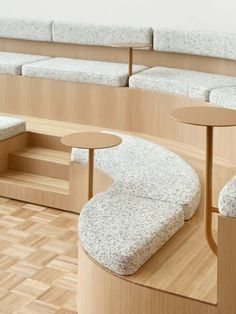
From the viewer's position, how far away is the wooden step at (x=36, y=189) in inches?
190

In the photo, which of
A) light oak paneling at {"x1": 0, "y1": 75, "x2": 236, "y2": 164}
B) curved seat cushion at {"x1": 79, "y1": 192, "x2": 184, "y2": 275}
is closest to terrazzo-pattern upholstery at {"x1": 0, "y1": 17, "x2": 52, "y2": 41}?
light oak paneling at {"x1": 0, "y1": 75, "x2": 236, "y2": 164}

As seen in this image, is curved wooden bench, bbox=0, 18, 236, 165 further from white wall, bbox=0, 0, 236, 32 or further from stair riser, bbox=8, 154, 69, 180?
stair riser, bbox=8, 154, 69, 180

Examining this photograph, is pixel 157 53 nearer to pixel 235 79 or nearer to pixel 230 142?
pixel 235 79

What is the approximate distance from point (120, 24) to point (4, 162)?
2.03m

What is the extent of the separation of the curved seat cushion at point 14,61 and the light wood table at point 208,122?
11.1 feet

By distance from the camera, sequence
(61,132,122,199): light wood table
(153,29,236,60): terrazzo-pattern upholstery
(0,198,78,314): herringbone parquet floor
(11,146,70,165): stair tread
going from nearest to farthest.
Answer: (0,198,78,314): herringbone parquet floor → (61,132,122,199): light wood table → (11,146,70,165): stair tread → (153,29,236,60): terrazzo-pattern upholstery

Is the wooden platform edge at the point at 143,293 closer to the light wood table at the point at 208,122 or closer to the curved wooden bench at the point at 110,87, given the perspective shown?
the light wood table at the point at 208,122

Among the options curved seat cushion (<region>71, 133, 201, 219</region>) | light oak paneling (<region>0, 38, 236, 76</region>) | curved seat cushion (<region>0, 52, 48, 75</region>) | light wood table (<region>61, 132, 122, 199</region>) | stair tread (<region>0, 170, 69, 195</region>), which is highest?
light oak paneling (<region>0, 38, 236, 76</region>)

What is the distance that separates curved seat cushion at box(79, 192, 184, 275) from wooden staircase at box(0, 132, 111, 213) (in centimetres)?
86

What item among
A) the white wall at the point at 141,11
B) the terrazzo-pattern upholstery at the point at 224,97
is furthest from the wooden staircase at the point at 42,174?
the white wall at the point at 141,11

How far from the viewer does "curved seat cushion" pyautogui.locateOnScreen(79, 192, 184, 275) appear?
10.1ft

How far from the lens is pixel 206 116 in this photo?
3047 millimetres

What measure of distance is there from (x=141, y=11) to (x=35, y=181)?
2222 mm

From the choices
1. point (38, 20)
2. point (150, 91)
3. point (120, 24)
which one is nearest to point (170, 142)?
point (150, 91)
